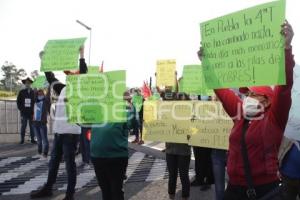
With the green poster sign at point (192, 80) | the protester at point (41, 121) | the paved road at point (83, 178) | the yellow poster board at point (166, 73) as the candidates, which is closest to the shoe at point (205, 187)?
the paved road at point (83, 178)

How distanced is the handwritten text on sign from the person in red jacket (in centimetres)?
224

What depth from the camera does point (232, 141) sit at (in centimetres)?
404

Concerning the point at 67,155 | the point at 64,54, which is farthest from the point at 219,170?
the point at 64,54

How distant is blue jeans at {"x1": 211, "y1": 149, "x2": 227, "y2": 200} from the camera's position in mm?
6583

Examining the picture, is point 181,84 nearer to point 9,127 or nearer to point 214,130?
point 214,130

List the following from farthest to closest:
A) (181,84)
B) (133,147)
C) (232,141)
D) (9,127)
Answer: (9,127), (133,147), (181,84), (232,141)

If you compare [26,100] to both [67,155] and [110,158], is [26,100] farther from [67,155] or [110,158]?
[110,158]

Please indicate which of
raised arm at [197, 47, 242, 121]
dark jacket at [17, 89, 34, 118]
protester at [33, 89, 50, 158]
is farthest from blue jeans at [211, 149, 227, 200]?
dark jacket at [17, 89, 34, 118]

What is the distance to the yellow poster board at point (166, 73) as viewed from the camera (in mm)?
9452

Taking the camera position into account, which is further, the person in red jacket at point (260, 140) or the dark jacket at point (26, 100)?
the dark jacket at point (26, 100)

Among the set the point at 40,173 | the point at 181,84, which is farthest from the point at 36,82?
the point at 181,84

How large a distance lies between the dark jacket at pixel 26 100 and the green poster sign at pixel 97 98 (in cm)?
927

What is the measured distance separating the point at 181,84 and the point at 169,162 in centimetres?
226

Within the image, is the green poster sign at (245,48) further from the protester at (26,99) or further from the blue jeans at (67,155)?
the protester at (26,99)
